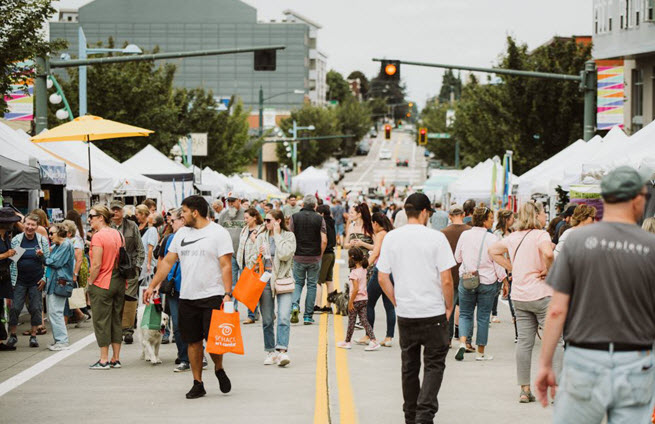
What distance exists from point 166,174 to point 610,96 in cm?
1267

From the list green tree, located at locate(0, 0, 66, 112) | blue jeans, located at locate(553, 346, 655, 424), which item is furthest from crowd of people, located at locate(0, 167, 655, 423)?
green tree, located at locate(0, 0, 66, 112)

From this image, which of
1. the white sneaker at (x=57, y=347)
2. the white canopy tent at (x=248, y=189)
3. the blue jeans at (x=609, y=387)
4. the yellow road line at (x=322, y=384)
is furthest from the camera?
the white canopy tent at (x=248, y=189)

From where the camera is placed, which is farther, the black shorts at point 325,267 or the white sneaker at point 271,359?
the black shorts at point 325,267

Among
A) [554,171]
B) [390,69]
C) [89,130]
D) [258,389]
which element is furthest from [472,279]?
[390,69]

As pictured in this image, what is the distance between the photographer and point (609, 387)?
4609 millimetres

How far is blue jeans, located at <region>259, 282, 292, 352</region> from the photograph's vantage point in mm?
11180

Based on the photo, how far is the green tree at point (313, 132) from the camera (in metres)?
107

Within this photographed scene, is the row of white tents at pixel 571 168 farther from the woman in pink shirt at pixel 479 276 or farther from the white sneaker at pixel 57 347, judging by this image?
the white sneaker at pixel 57 347

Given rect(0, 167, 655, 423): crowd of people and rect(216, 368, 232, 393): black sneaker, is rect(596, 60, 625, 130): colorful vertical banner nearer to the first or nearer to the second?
rect(0, 167, 655, 423): crowd of people

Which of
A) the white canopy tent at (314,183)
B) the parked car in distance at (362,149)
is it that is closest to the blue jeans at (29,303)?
the white canopy tent at (314,183)

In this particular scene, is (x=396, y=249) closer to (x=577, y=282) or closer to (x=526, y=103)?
(x=577, y=282)

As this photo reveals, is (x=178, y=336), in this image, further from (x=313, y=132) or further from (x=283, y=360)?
(x=313, y=132)

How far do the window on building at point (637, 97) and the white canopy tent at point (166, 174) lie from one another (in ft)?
60.1

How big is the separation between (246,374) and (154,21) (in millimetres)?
122861
